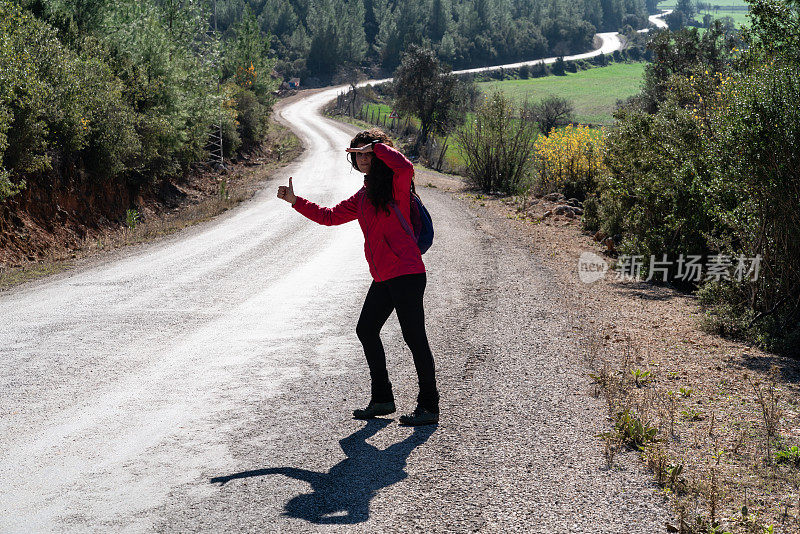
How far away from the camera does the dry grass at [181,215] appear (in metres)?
12.5

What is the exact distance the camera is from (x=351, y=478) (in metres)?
4.09

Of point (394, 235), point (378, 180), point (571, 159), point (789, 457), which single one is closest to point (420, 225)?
point (394, 235)

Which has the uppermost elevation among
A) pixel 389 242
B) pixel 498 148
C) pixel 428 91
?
pixel 428 91

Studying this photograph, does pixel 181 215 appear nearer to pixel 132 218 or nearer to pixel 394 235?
pixel 132 218

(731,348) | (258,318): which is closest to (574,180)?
(731,348)

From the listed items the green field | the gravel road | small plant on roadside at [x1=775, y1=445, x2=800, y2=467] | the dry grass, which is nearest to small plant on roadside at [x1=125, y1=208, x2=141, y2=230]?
the dry grass

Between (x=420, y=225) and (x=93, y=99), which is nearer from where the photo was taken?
(x=420, y=225)

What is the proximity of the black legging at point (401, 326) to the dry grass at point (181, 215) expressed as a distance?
818 cm

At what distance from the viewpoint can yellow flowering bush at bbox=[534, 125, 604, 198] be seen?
72.4 ft

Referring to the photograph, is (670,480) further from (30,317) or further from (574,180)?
(574,180)

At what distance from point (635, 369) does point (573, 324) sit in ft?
6.44

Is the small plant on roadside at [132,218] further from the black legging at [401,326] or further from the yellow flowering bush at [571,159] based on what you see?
the black legging at [401,326]

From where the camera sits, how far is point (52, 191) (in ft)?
56.3

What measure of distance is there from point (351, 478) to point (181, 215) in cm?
1762
